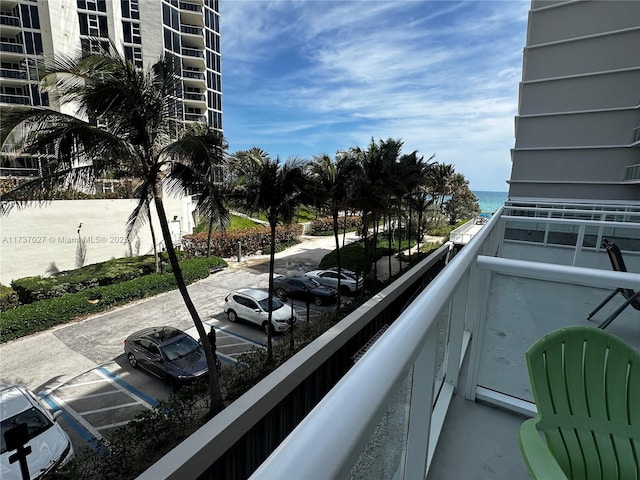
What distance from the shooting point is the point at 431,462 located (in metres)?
1.65

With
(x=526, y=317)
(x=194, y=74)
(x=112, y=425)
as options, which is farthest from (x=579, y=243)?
(x=194, y=74)

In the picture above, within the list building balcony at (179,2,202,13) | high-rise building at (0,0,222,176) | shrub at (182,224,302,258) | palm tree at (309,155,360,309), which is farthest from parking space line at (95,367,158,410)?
building balcony at (179,2,202,13)

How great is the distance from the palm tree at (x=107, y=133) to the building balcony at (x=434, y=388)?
14.0ft

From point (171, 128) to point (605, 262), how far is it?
27.1 feet

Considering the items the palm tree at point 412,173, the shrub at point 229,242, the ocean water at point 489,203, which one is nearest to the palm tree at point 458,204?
the ocean water at point 489,203

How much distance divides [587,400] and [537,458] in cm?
52

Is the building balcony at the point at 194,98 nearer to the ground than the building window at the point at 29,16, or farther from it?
nearer to the ground

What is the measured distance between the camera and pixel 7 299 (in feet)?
41.4

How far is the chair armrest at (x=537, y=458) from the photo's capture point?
Result: 1.05 metres

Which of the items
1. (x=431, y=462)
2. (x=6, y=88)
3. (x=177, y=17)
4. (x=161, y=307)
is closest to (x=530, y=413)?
(x=431, y=462)

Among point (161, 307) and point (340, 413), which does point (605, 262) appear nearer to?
point (340, 413)

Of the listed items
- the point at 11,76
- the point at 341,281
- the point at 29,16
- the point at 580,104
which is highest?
the point at 29,16

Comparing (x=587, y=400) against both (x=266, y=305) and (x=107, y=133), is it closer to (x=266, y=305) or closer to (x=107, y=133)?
(x=107, y=133)

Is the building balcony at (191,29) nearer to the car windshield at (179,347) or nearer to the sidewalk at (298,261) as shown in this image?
the sidewalk at (298,261)
